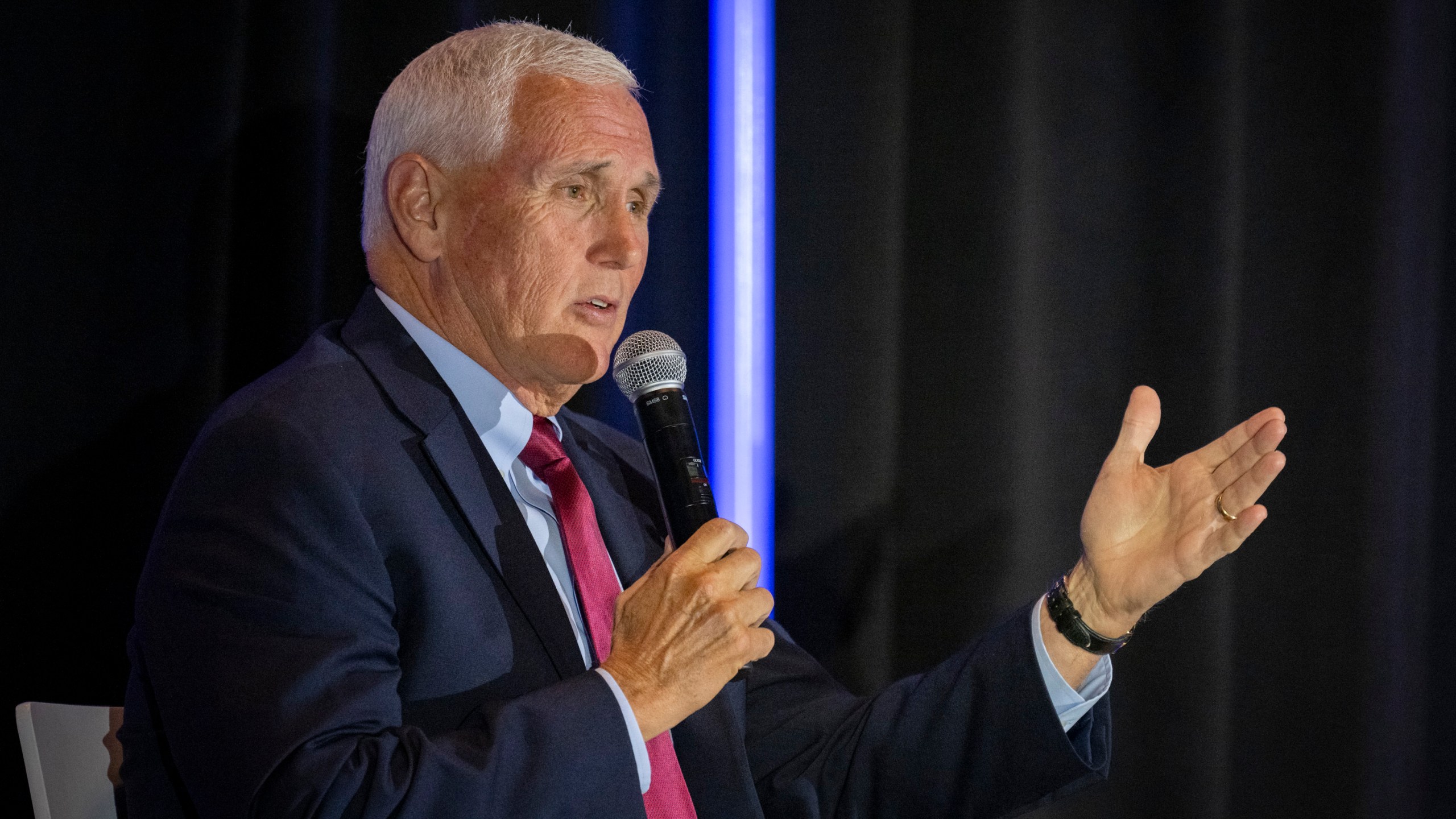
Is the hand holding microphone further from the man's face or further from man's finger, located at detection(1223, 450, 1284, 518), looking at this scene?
man's finger, located at detection(1223, 450, 1284, 518)

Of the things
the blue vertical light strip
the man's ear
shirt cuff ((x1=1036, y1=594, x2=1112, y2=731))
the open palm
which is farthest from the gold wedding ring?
the man's ear

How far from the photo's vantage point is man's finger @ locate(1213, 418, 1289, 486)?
146 cm

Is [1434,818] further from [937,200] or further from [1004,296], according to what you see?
[937,200]

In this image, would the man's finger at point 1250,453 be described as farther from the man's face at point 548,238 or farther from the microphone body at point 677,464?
the man's face at point 548,238

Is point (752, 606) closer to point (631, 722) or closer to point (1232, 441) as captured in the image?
point (631, 722)

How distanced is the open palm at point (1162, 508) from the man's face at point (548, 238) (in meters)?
0.72

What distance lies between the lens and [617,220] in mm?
1627

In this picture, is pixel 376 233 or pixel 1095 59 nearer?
pixel 376 233

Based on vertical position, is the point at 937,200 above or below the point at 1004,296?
above

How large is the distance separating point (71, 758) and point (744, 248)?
1397 millimetres

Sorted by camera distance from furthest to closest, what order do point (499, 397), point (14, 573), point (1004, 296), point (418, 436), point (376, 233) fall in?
point (1004, 296)
point (14, 573)
point (376, 233)
point (499, 397)
point (418, 436)

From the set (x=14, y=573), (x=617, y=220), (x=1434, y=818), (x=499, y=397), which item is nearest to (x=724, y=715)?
(x=499, y=397)

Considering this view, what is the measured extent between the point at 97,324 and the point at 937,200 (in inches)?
60.6

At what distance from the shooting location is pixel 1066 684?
61.3 inches
